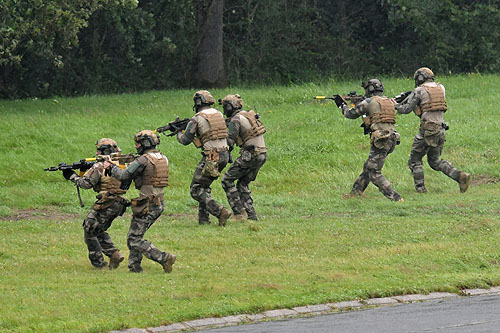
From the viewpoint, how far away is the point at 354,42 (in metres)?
38.5

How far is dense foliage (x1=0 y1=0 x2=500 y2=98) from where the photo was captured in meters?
33.7

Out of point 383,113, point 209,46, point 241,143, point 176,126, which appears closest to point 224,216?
point 241,143

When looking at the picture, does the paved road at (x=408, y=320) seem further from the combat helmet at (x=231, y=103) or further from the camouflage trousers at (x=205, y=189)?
the combat helmet at (x=231, y=103)

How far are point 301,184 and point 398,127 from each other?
4467 mm

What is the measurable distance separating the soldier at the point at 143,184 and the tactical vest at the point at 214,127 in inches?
114

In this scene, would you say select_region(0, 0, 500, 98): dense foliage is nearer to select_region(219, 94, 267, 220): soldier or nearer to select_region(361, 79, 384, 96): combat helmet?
select_region(361, 79, 384, 96): combat helmet

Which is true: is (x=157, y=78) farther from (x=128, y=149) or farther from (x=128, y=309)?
(x=128, y=309)

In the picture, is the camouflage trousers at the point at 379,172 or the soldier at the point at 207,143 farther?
the camouflage trousers at the point at 379,172

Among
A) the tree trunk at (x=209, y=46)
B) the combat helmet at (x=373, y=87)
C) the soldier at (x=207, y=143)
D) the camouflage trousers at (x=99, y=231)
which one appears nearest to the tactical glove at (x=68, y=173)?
the camouflage trousers at (x=99, y=231)

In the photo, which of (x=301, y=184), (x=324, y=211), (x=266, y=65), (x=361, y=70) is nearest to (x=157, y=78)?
(x=266, y=65)

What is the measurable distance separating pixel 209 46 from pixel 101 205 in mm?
20818

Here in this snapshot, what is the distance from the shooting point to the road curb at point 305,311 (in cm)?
1035

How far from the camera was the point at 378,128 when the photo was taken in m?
18.0

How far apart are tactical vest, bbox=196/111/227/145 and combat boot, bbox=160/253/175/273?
3599mm
